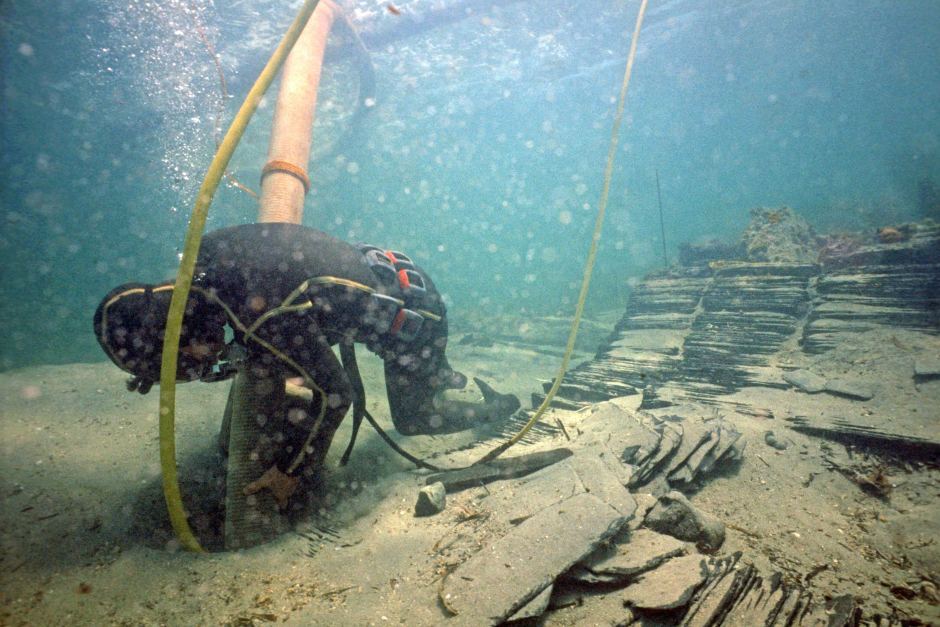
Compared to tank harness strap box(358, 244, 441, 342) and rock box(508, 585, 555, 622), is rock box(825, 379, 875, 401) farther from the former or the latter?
tank harness strap box(358, 244, 441, 342)

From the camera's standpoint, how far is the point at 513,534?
2082mm

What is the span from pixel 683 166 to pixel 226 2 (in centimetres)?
10233

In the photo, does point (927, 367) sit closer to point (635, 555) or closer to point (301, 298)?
point (635, 555)

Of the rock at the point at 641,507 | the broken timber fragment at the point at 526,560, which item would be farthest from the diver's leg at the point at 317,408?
the rock at the point at 641,507

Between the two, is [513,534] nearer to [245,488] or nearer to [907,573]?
[245,488]

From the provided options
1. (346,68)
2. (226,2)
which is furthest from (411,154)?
(226,2)

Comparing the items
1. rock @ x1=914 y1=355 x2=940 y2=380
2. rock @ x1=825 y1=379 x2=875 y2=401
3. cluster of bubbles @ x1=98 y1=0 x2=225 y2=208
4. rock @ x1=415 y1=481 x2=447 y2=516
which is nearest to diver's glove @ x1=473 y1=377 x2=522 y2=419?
rock @ x1=415 y1=481 x2=447 y2=516

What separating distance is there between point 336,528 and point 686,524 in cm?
226

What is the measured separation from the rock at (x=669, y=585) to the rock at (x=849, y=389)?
12.2 feet

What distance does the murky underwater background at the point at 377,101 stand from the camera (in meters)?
12.8

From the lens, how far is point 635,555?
6.27ft

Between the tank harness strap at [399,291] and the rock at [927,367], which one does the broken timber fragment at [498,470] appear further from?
the rock at [927,367]

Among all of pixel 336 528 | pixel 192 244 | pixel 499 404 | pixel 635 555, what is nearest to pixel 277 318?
pixel 192 244

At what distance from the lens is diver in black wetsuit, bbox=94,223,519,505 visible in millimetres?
2234
